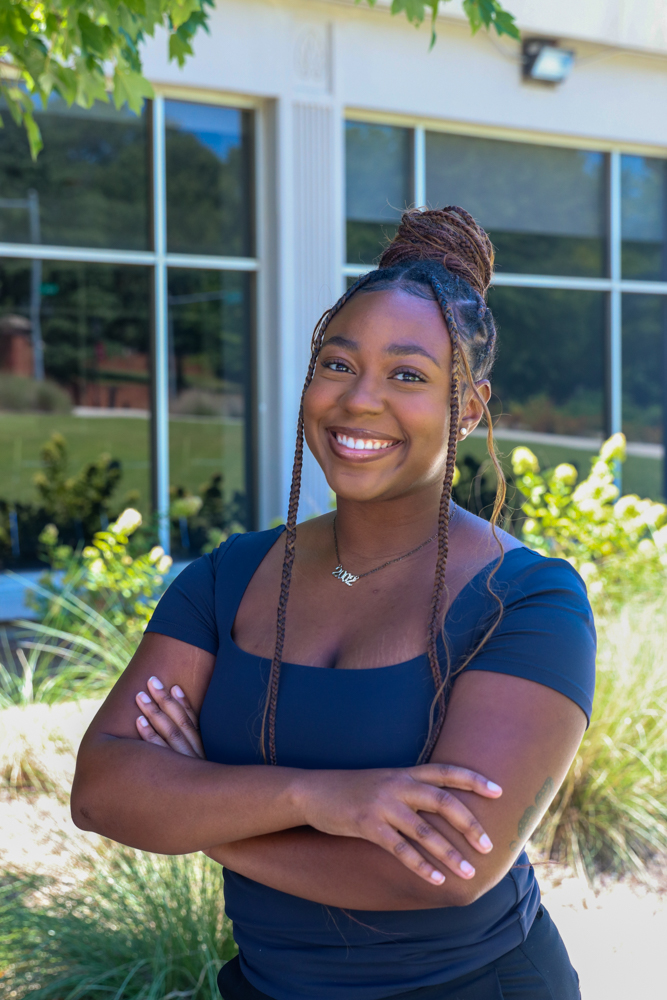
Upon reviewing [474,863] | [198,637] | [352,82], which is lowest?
[474,863]

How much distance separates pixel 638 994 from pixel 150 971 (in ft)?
5.32

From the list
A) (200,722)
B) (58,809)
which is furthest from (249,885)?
(58,809)

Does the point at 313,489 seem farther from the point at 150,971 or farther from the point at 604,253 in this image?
the point at 150,971

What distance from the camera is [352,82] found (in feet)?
25.6

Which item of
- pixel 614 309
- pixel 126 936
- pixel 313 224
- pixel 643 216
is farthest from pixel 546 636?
pixel 643 216

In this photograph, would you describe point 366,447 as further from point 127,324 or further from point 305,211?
point 127,324

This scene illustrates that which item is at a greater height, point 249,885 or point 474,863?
point 474,863

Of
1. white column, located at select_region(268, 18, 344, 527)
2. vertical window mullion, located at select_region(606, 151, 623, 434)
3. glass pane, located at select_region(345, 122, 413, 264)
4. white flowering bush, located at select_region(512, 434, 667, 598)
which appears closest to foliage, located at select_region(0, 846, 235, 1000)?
white flowering bush, located at select_region(512, 434, 667, 598)

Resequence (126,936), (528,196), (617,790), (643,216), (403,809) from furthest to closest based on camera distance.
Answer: (643,216), (528,196), (617,790), (126,936), (403,809)

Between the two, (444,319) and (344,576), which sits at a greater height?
(444,319)

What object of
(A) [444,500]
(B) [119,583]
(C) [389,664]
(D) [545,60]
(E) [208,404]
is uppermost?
(D) [545,60]

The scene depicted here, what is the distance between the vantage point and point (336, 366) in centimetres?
188

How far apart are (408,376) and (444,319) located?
131 mm

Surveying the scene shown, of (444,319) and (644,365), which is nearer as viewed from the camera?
(444,319)
